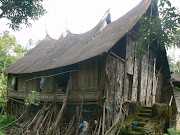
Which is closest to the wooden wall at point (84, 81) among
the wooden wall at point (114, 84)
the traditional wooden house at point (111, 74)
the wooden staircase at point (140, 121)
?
the traditional wooden house at point (111, 74)

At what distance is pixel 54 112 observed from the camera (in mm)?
10195

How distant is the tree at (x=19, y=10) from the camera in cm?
718

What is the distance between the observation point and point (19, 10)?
750 cm

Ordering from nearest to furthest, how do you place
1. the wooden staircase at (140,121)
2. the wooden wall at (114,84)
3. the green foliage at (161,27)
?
the green foliage at (161,27) → the wooden staircase at (140,121) → the wooden wall at (114,84)

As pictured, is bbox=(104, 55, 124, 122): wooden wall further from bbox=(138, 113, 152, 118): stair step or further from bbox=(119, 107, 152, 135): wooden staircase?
bbox=(138, 113, 152, 118): stair step

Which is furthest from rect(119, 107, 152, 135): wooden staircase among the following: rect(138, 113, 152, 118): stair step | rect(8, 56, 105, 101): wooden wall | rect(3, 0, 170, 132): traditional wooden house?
rect(8, 56, 105, 101): wooden wall

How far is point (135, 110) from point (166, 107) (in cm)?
136

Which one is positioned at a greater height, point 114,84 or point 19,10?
point 19,10

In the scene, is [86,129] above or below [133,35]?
below

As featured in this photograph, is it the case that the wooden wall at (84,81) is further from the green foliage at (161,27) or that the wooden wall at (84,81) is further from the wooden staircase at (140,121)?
the green foliage at (161,27)

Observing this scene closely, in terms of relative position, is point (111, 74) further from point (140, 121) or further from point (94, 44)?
point (140, 121)

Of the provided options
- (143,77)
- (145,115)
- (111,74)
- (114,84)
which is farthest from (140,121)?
(143,77)

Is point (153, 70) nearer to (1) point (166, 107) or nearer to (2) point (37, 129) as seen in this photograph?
(1) point (166, 107)

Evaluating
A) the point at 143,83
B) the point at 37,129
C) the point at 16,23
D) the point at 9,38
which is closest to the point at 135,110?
the point at 143,83
